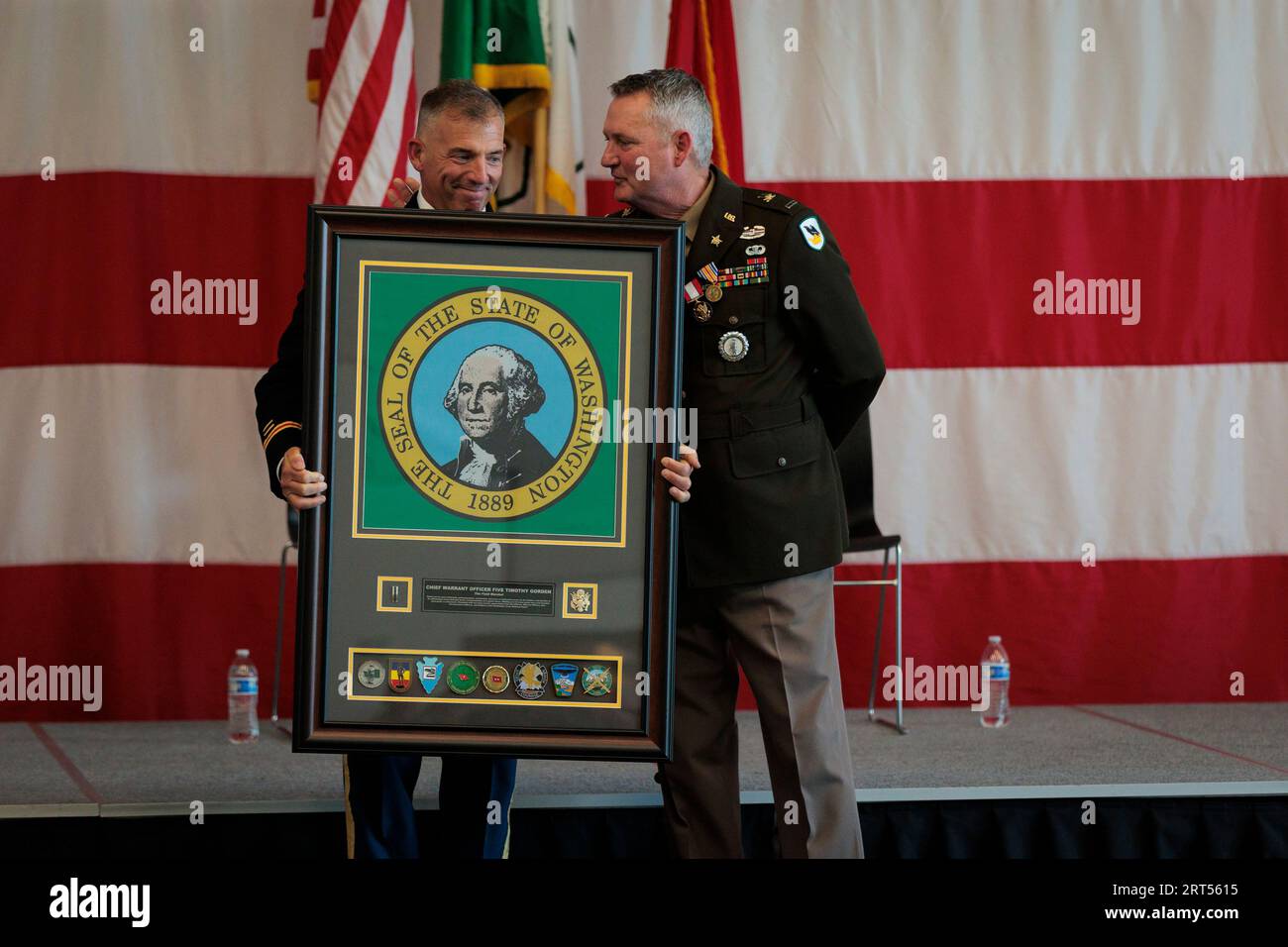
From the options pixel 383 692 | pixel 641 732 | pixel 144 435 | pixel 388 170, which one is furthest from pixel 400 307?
pixel 144 435

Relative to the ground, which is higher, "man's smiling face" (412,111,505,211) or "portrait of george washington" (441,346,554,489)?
"man's smiling face" (412,111,505,211)

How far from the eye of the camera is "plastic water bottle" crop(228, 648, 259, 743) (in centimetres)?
370

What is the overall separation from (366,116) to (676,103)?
4.96 feet

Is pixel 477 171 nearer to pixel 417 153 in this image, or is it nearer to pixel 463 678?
pixel 417 153

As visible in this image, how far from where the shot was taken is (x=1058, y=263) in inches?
169

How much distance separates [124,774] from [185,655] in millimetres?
978

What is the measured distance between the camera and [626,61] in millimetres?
4152

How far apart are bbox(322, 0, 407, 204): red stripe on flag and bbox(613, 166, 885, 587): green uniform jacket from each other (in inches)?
55.2

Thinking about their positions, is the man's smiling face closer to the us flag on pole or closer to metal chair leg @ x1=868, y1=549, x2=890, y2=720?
the us flag on pole

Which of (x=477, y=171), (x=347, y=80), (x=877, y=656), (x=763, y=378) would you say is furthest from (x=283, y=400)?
(x=877, y=656)

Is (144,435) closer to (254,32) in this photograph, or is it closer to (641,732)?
(254,32)

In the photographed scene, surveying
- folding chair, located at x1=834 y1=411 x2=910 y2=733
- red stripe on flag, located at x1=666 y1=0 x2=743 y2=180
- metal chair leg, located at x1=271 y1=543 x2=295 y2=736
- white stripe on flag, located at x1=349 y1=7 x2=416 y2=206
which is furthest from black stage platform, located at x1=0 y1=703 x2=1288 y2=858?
red stripe on flag, located at x1=666 y1=0 x2=743 y2=180

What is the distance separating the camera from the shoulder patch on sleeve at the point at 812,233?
2.36 meters

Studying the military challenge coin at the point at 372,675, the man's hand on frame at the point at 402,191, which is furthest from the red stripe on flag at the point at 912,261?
the military challenge coin at the point at 372,675
